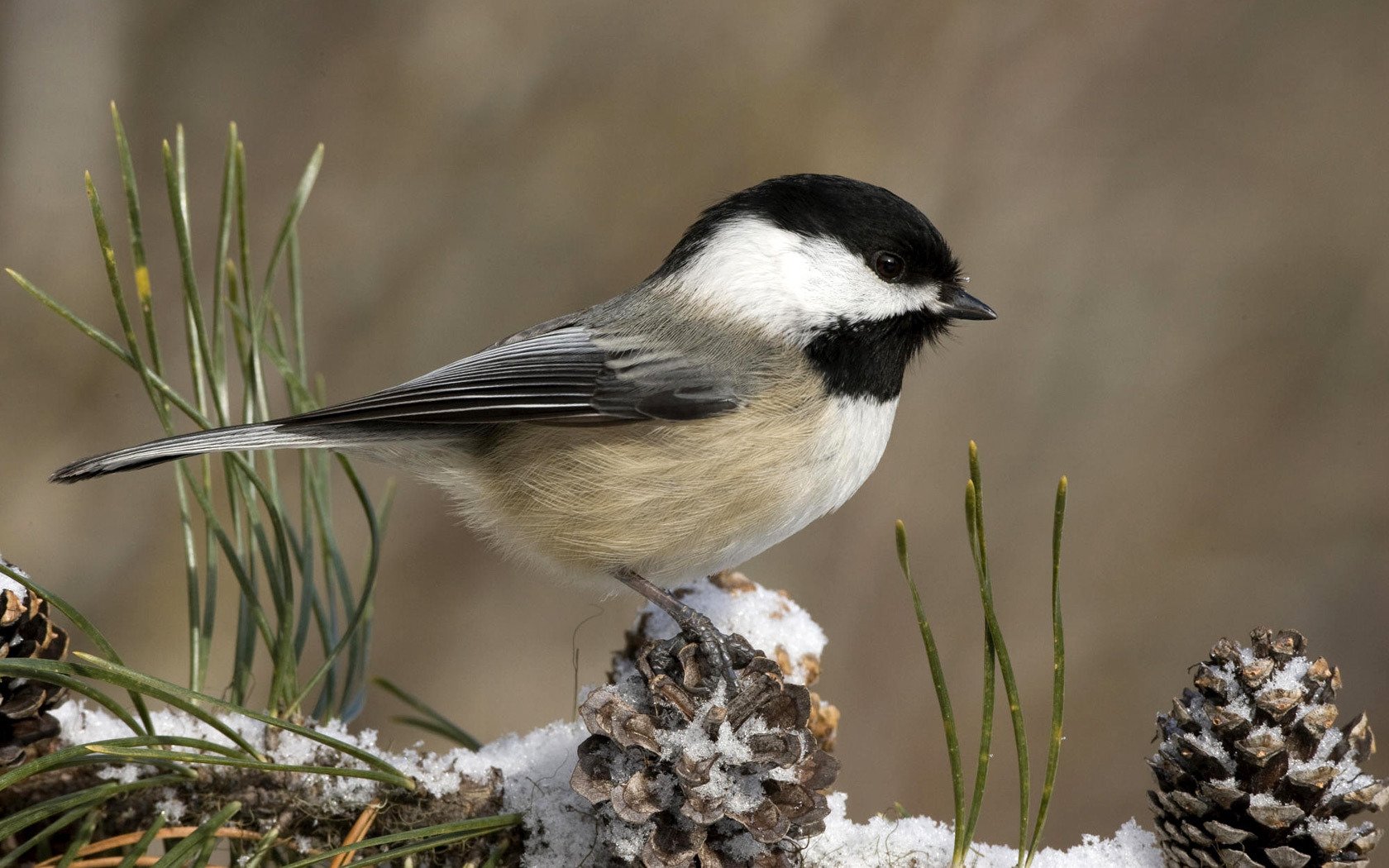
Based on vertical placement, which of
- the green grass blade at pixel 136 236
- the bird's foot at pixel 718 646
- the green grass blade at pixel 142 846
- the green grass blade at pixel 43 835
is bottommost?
the green grass blade at pixel 43 835

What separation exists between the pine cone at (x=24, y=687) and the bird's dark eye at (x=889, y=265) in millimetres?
1088

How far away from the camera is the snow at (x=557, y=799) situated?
0.88 metres

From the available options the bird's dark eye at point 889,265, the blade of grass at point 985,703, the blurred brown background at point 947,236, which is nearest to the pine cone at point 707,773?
the blade of grass at point 985,703

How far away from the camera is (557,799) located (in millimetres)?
939

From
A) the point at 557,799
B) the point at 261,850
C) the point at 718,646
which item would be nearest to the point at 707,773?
the point at 557,799

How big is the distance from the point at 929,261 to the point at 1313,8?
1701 mm

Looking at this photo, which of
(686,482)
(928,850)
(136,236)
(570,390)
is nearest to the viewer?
(928,850)

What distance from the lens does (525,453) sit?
58.8 inches

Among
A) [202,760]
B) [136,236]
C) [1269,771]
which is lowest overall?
[202,760]

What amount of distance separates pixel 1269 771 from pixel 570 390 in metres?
0.97

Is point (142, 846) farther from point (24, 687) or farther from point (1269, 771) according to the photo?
point (1269, 771)

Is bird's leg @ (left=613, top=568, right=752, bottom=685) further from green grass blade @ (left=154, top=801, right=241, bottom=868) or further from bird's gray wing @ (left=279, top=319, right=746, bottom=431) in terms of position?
green grass blade @ (left=154, top=801, right=241, bottom=868)

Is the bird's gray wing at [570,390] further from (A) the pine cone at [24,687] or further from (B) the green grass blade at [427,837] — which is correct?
(B) the green grass blade at [427,837]

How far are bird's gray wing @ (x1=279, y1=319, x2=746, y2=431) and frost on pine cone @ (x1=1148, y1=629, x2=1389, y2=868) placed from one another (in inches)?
28.8
